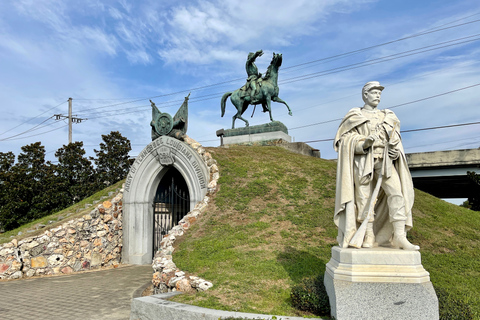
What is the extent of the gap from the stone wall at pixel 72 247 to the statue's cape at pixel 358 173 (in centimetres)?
1011

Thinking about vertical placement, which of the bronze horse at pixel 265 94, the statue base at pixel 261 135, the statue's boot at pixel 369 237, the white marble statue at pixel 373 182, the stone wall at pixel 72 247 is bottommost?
the stone wall at pixel 72 247

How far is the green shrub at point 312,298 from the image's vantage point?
5.04m

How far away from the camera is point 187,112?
12.5m

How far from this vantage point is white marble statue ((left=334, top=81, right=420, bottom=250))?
4992 mm

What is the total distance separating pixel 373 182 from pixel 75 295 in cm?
733

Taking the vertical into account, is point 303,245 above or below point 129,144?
below

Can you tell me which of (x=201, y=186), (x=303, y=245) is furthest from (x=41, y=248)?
(x=303, y=245)

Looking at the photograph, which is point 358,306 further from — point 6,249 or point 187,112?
point 6,249

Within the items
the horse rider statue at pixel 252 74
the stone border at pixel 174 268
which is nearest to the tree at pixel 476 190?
the horse rider statue at pixel 252 74

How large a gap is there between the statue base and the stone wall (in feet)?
22.0

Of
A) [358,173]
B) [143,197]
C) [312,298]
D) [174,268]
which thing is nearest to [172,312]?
[312,298]

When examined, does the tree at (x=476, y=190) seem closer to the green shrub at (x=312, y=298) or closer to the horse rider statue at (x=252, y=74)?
the horse rider statue at (x=252, y=74)

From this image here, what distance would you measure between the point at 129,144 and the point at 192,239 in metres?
17.1

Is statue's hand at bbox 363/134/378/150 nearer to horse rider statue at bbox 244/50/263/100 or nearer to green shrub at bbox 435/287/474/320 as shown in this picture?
green shrub at bbox 435/287/474/320
